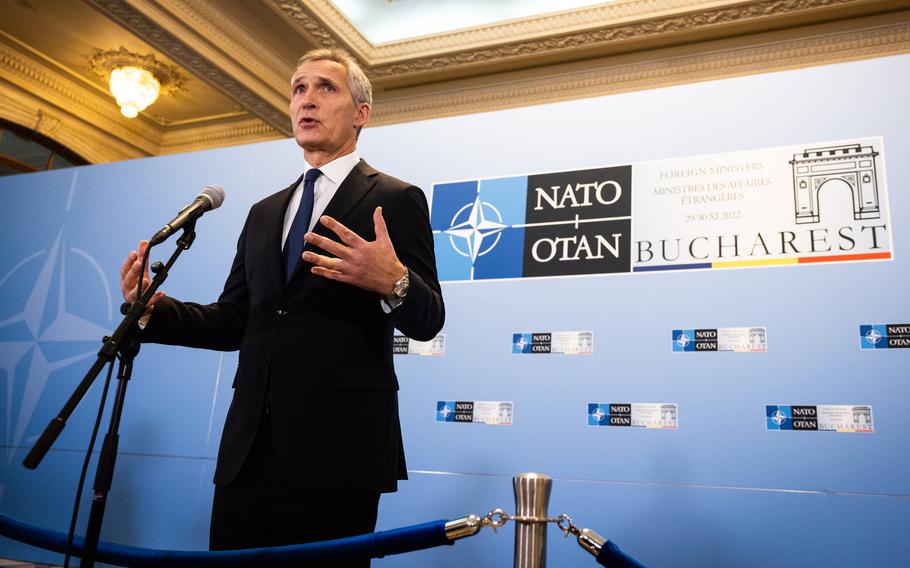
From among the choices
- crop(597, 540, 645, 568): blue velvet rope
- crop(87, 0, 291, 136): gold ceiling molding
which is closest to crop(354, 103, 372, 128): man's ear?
crop(597, 540, 645, 568): blue velvet rope

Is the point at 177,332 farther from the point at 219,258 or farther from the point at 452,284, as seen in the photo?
the point at 219,258

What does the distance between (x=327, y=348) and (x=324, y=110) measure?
2.02ft

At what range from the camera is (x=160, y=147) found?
7945 mm

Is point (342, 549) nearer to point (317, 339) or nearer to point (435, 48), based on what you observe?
point (317, 339)

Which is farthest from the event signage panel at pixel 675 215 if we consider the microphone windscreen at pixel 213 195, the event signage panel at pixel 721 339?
the microphone windscreen at pixel 213 195

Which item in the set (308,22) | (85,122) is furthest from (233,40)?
(85,122)

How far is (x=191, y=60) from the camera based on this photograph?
5766 millimetres

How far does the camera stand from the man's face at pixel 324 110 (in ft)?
5.78

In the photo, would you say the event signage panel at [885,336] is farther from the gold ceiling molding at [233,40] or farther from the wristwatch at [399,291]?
the gold ceiling molding at [233,40]

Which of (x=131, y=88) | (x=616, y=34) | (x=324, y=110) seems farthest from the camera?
(x=131, y=88)

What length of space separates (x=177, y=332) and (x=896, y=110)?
261 centimetres

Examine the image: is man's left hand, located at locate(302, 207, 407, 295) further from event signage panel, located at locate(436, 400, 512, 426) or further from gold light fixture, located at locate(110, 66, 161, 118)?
gold light fixture, located at locate(110, 66, 161, 118)

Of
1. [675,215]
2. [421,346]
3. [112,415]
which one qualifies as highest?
[675,215]

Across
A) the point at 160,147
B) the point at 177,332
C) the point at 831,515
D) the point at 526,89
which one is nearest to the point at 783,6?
the point at 526,89
